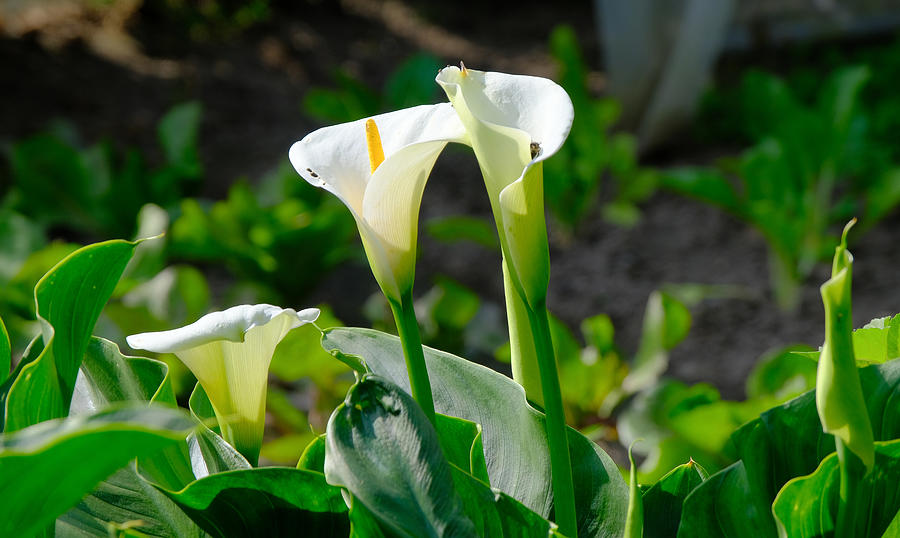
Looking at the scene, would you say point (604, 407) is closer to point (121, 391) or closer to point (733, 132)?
point (121, 391)

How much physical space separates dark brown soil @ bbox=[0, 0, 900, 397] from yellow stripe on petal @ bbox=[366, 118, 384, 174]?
1.38m

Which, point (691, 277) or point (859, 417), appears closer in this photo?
point (859, 417)

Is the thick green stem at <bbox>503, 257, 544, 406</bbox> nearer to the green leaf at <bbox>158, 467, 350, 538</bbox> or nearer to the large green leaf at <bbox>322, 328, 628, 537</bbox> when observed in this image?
the large green leaf at <bbox>322, 328, 628, 537</bbox>

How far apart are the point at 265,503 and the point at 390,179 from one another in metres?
0.18

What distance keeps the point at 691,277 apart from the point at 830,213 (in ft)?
1.11

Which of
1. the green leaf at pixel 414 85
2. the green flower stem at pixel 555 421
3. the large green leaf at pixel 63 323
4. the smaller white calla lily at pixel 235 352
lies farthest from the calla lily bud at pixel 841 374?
the green leaf at pixel 414 85

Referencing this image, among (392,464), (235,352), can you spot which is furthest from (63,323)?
(392,464)

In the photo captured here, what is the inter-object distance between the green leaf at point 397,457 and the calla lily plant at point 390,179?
40 mm

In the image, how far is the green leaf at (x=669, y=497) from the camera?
518 millimetres

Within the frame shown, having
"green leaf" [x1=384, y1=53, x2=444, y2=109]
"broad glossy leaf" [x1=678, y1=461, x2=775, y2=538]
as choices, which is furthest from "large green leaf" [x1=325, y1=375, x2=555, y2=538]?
"green leaf" [x1=384, y1=53, x2=444, y2=109]

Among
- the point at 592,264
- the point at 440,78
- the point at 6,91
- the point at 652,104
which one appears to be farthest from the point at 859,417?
the point at 6,91

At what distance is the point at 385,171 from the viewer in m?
0.41

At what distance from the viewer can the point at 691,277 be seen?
6.70 feet

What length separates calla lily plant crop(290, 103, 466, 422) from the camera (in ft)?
1.36
